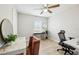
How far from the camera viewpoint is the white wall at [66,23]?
1212 mm

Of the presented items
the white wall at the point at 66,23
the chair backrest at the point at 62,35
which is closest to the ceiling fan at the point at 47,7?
the white wall at the point at 66,23

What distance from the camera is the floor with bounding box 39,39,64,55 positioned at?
128 cm

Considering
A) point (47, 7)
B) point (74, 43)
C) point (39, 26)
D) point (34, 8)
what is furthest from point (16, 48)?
point (74, 43)

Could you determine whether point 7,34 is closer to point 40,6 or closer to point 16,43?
point 16,43

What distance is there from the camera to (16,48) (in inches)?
51.4

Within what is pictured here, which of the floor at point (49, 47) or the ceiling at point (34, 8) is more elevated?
the ceiling at point (34, 8)

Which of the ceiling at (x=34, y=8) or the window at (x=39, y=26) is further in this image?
the window at (x=39, y=26)

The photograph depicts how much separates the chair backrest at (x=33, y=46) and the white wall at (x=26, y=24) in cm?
12

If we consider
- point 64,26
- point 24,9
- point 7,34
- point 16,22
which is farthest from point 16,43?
point 64,26

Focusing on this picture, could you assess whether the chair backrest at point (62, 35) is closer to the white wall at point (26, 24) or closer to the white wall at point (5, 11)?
the white wall at point (26, 24)

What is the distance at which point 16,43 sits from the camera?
1.40 meters

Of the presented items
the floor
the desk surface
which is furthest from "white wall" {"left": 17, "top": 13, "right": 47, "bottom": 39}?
the desk surface

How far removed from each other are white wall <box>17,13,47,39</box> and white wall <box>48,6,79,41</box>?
0.18 m

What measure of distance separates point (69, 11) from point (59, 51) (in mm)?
629
